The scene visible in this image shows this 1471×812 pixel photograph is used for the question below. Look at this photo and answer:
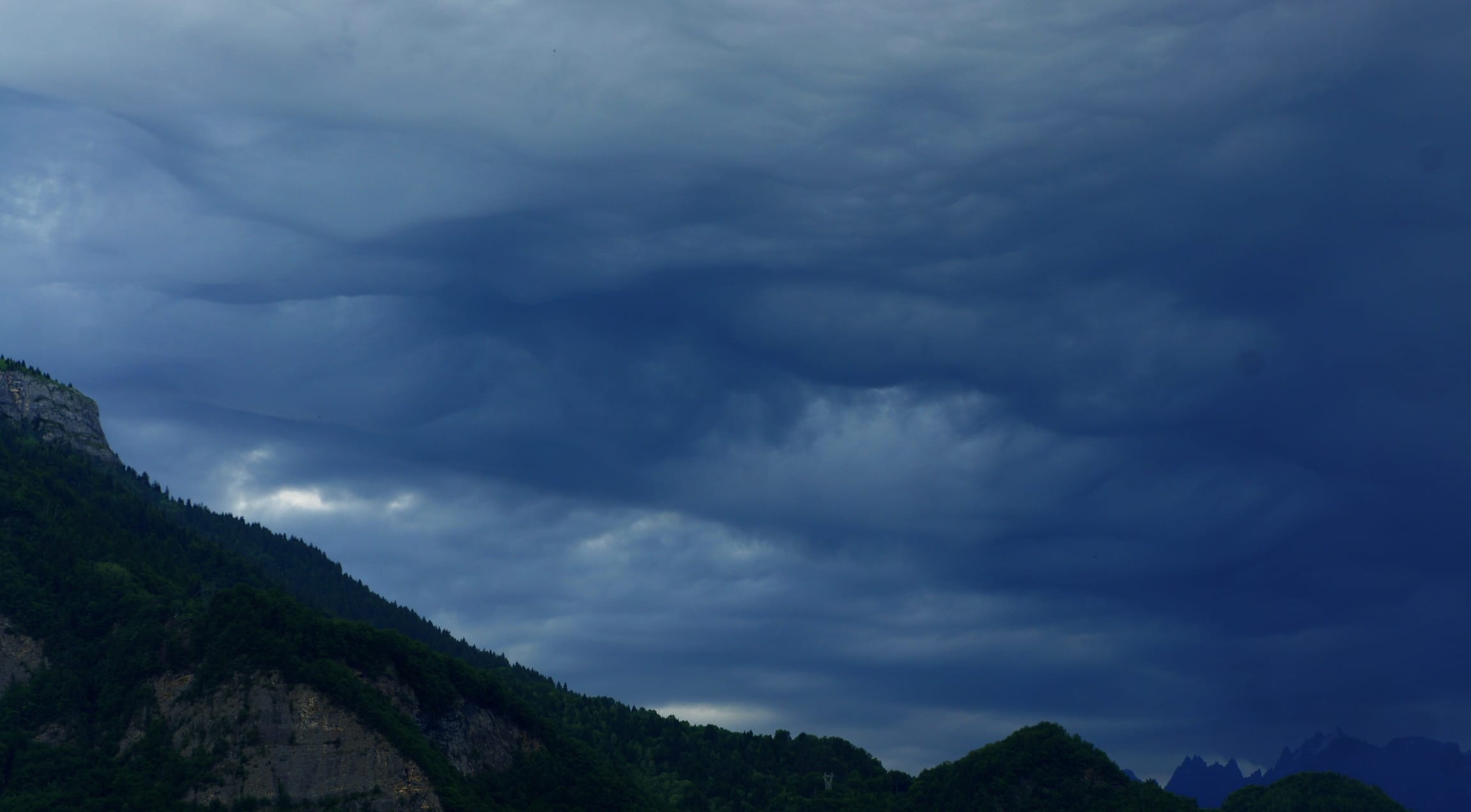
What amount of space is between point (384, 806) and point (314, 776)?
11.7m

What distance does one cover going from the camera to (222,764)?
197250 mm

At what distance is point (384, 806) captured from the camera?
198 metres

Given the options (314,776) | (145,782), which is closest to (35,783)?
(145,782)

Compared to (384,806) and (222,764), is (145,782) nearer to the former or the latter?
(222,764)

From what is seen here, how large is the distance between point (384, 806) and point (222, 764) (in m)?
25.3

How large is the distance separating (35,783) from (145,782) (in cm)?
1806

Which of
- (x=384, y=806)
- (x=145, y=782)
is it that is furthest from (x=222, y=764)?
(x=384, y=806)

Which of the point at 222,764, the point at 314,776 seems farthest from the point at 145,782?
Answer: the point at 314,776

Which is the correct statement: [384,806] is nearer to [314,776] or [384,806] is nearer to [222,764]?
[314,776]

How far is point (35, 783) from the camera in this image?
19862 cm

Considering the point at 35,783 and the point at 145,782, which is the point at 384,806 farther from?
the point at 35,783

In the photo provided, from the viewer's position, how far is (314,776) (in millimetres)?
198375

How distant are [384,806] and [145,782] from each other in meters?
36.0

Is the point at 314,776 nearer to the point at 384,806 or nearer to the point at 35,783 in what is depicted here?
the point at 384,806
